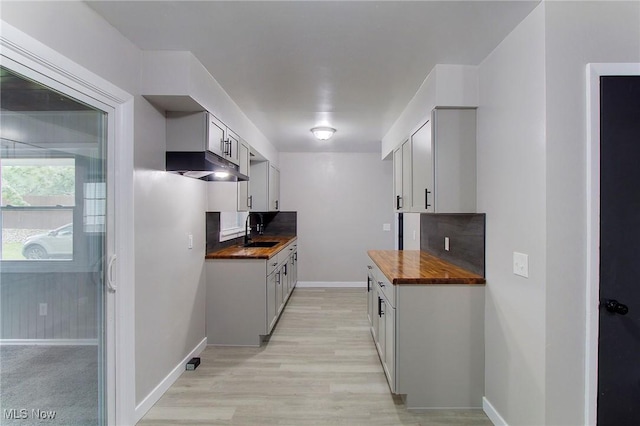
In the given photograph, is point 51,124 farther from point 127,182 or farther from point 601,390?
point 601,390

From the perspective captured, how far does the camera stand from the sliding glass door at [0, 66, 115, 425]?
133 cm

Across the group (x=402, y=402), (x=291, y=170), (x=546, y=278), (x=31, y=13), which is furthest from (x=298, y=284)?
(x=31, y=13)

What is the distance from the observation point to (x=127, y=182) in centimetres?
193

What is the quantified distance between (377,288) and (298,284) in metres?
2.98

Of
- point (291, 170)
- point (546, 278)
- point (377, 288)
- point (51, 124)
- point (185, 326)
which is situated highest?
point (291, 170)

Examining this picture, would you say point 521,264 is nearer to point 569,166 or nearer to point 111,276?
point 569,166

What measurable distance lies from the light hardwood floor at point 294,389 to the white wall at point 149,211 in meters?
0.28

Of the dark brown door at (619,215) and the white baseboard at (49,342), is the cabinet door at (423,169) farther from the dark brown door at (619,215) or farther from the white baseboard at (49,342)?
the white baseboard at (49,342)

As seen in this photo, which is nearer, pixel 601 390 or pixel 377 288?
pixel 601 390

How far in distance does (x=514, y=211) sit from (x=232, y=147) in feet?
7.89

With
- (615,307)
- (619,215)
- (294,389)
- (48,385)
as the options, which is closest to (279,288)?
(294,389)

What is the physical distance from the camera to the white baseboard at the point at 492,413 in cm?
190

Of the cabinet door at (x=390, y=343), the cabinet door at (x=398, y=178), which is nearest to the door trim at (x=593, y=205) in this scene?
the cabinet door at (x=390, y=343)

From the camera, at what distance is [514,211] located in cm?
178
